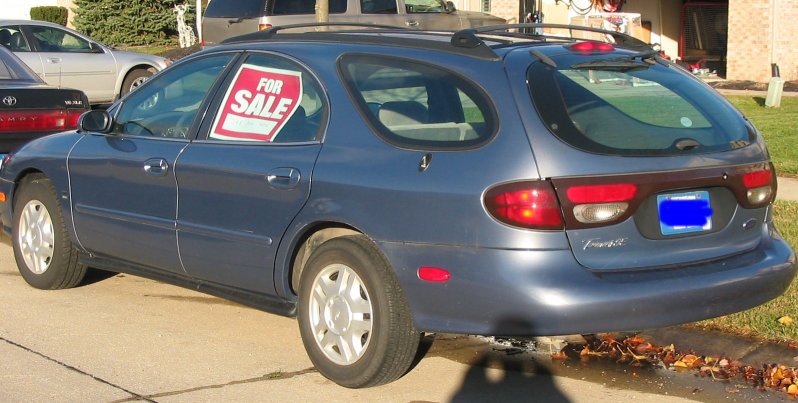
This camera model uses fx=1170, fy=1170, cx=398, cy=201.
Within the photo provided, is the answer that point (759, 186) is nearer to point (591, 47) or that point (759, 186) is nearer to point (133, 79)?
point (591, 47)

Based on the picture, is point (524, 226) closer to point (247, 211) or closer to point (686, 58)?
point (247, 211)

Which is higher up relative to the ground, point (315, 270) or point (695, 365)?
point (315, 270)

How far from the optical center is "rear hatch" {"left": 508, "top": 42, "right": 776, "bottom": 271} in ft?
15.9

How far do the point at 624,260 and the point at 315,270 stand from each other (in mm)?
1451

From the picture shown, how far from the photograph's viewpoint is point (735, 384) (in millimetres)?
5559

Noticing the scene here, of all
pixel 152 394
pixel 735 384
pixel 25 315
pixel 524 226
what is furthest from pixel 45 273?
pixel 735 384

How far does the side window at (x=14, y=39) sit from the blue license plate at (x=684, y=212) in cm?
1554

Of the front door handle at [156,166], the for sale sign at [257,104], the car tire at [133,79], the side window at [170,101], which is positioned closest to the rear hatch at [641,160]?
the for sale sign at [257,104]

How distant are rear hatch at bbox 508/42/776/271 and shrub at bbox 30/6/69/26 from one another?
39.2 m

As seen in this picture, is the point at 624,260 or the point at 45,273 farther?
the point at 45,273

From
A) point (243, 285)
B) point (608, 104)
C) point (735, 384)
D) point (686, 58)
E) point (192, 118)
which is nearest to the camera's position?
point (608, 104)

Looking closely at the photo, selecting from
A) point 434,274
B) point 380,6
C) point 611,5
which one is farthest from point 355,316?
point 611,5

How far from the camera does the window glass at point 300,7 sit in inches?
799

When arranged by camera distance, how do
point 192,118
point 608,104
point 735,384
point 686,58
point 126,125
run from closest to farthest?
point 608,104 < point 735,384 < point 192,118 < point 126,125 < point 686,58
